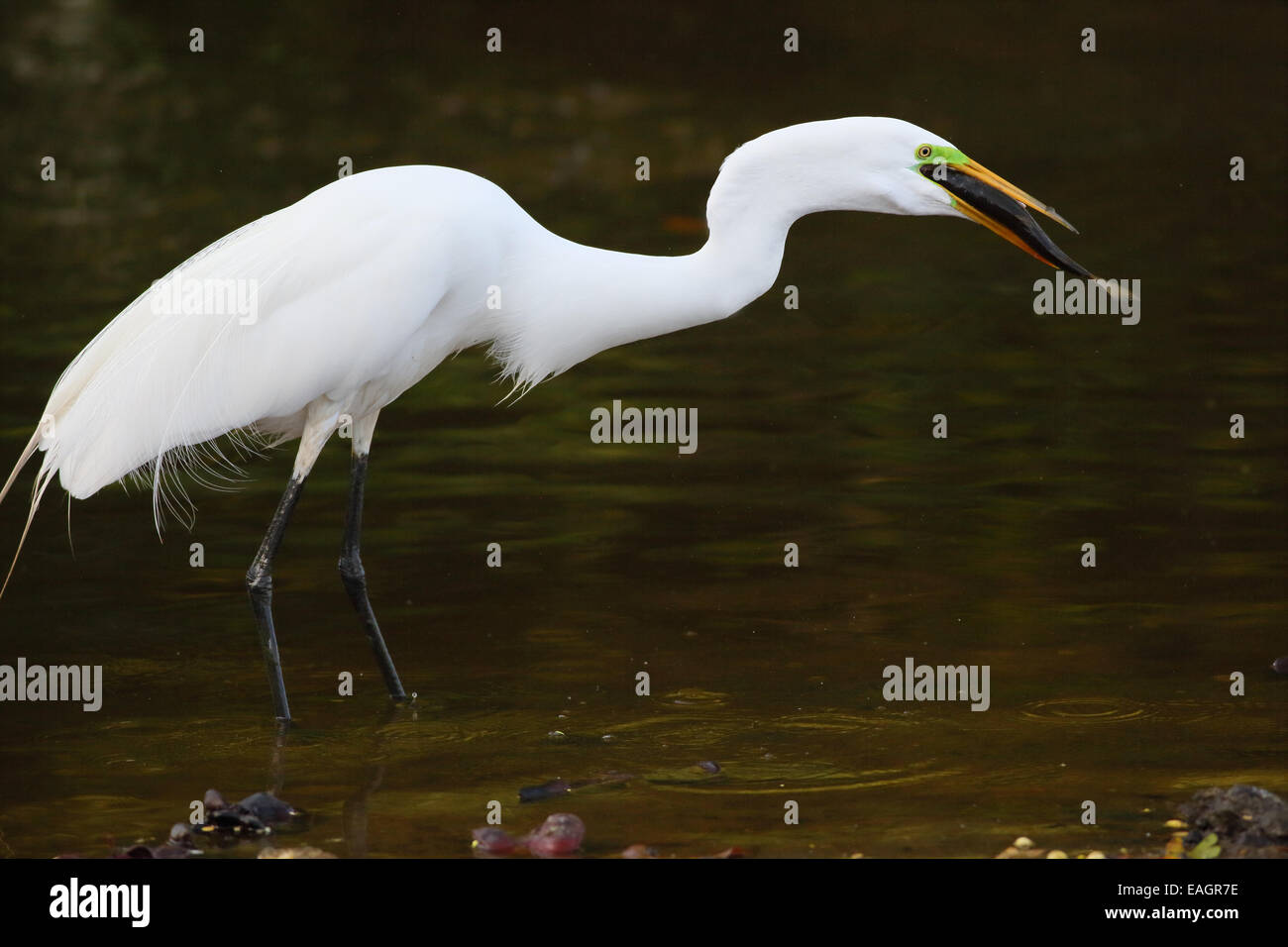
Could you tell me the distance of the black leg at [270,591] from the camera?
6.61 metres

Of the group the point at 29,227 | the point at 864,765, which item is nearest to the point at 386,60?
the point at 29,227

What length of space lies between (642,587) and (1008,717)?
6.24 ft

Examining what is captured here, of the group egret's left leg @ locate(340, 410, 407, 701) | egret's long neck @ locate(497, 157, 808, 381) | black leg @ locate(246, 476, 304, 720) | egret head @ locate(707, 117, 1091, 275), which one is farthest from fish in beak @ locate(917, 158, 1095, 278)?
black leg @ locate(246, 476, 304, 720)

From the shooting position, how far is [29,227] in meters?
14.8

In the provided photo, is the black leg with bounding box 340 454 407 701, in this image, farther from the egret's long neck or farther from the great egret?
the egret's long neck

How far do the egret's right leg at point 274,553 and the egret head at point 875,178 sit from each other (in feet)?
5.28

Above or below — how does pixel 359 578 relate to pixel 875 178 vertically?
below

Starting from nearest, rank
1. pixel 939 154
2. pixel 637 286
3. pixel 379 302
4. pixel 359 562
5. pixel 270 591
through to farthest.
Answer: pixel 939 154 → pixel 379 302 → pixel 637 286 → pixel 270 591 → pixel 359 562

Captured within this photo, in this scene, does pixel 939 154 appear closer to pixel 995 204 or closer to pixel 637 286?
pixel 995 204

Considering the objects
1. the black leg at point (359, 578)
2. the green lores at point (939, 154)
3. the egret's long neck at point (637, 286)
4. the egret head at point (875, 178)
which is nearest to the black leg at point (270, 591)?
the black leg at point (359, 578)

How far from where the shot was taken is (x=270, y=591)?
21.9 ft

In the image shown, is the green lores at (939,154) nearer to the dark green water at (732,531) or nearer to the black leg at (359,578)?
the dark green water at (732,531)

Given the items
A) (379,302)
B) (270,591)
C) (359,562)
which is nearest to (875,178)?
(379,302)

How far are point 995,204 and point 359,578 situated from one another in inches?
103
